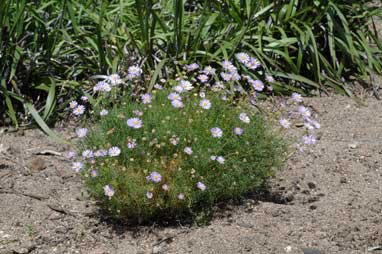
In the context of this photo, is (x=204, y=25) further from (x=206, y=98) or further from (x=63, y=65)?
(x=206, y=98)

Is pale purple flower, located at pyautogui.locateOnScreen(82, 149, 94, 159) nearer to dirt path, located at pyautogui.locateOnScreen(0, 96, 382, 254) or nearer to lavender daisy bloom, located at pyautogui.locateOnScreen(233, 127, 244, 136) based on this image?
dirt path, located at pyautogui.locateOnScreen(0, 96, 382, 254)

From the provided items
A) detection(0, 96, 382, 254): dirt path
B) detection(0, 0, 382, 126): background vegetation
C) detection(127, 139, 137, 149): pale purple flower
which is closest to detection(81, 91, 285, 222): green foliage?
detection(127, 139, 137, 149): pale purple flower

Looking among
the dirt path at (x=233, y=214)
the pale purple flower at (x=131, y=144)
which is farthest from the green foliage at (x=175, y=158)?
the dirt path at (x=233, y=214)

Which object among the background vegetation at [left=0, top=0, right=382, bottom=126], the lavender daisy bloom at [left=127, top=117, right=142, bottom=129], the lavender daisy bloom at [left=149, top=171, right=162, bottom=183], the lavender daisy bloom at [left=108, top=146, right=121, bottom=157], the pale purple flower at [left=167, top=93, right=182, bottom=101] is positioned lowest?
the background vegetation at [left=0, top=0, right=382, bottom=126]

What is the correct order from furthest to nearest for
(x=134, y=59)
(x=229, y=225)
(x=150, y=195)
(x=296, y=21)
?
1. (x=296, y=21)
2. (x=134, y=59)
3. (x=229, y=225)
4. (x=150, y=195)

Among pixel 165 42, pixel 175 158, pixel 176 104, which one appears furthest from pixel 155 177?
pixel 165 42

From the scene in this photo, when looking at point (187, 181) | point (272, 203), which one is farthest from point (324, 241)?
point (187, 181)
